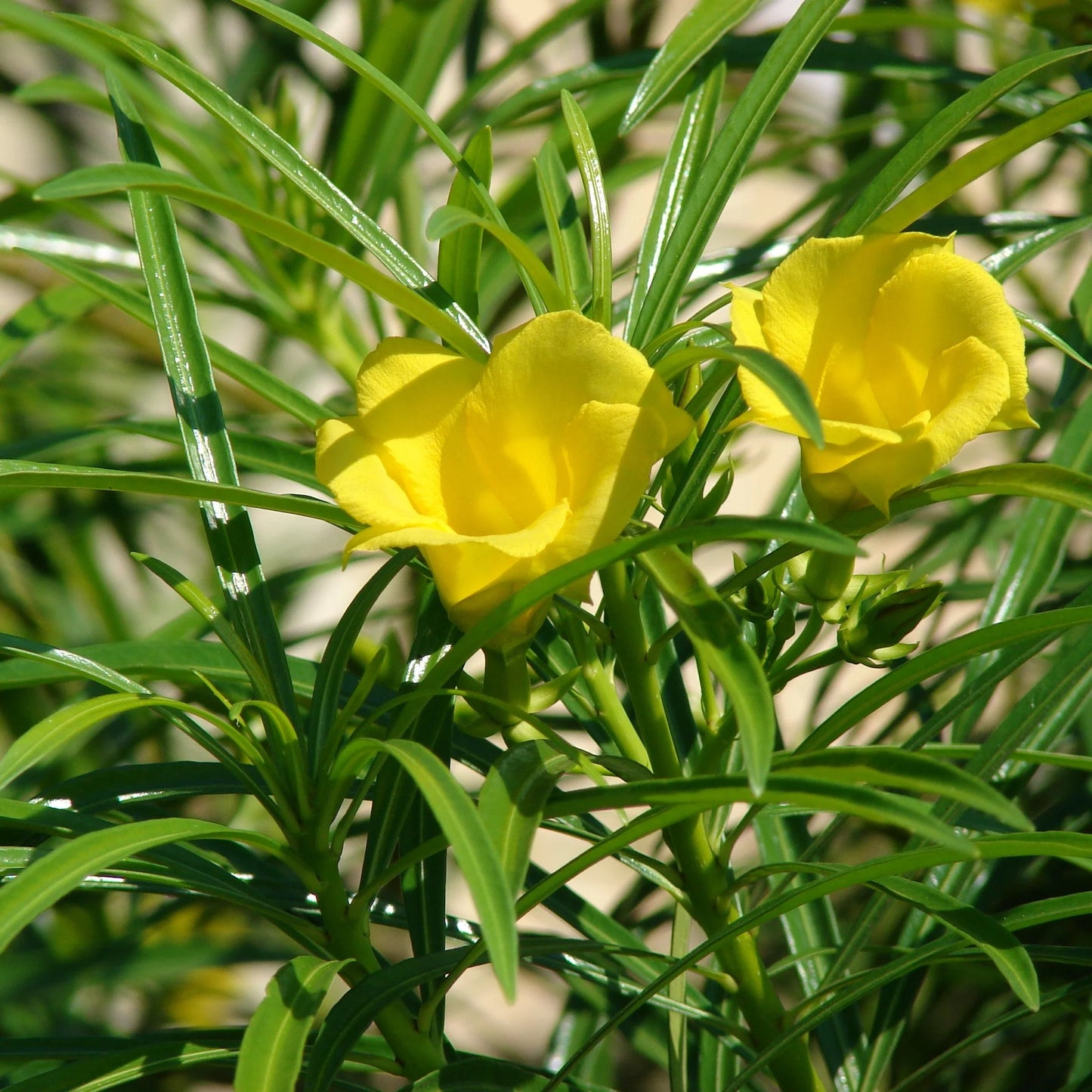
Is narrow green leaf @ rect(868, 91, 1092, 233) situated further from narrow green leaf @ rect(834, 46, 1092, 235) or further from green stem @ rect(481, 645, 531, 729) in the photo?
green stem @ rect(481, 645, 531, 729)

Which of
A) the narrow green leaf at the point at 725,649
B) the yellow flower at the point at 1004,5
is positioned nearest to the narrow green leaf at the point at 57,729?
the narrow green leaf at the point at 725,649

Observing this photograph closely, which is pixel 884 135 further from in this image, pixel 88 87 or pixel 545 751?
pixel 545 751

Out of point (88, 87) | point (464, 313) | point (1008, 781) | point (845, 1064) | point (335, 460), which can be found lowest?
point (845, 1064)

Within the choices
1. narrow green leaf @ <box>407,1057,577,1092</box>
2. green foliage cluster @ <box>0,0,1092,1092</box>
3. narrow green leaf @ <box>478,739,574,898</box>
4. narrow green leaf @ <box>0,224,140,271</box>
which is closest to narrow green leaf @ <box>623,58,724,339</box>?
green foliage cluster @ <box>0,0,1092,1092</box>

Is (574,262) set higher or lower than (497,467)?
higher

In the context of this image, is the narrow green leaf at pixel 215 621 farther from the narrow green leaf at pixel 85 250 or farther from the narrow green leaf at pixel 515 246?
the narrow green leaf at pixel 85 250

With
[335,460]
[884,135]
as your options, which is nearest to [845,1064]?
[335,460]

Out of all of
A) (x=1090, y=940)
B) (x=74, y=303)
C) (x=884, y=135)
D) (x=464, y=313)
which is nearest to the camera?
(x=464, y=313)
